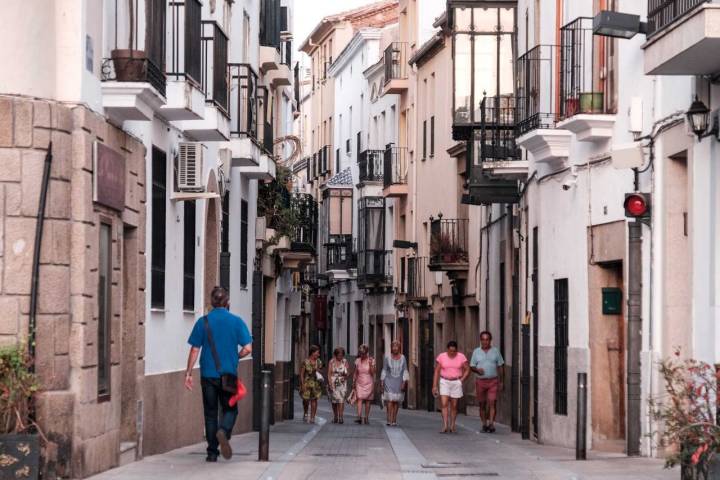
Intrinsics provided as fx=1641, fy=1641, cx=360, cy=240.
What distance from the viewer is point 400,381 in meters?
32.8

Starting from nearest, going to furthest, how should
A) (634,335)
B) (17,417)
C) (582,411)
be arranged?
(17,417), (582,411), (634,335)

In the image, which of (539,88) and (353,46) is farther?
(353,46)

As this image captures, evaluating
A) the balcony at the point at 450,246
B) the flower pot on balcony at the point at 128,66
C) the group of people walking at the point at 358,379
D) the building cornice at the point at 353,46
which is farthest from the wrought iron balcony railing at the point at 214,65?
the building cornice at the point at 353,46

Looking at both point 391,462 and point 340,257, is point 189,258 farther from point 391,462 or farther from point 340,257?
point 340,257

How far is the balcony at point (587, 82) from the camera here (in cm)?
2094

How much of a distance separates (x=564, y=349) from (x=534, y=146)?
2957 mm

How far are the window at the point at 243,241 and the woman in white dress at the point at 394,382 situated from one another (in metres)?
3.82

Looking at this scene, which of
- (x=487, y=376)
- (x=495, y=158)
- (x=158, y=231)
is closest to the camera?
(x=158, y=231)

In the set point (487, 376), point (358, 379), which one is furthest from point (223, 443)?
point (358, 379)

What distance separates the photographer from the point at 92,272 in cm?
1513

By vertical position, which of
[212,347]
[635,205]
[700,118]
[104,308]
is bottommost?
[212,347]

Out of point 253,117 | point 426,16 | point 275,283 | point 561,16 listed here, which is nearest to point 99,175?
point 561,16

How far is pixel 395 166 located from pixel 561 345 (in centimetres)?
2953

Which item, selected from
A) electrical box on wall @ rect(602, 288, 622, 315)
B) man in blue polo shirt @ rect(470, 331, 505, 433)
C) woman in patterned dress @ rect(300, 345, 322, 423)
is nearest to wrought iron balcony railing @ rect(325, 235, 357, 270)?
woman in patterned dress @ rect(300, 345, 322, 423)
